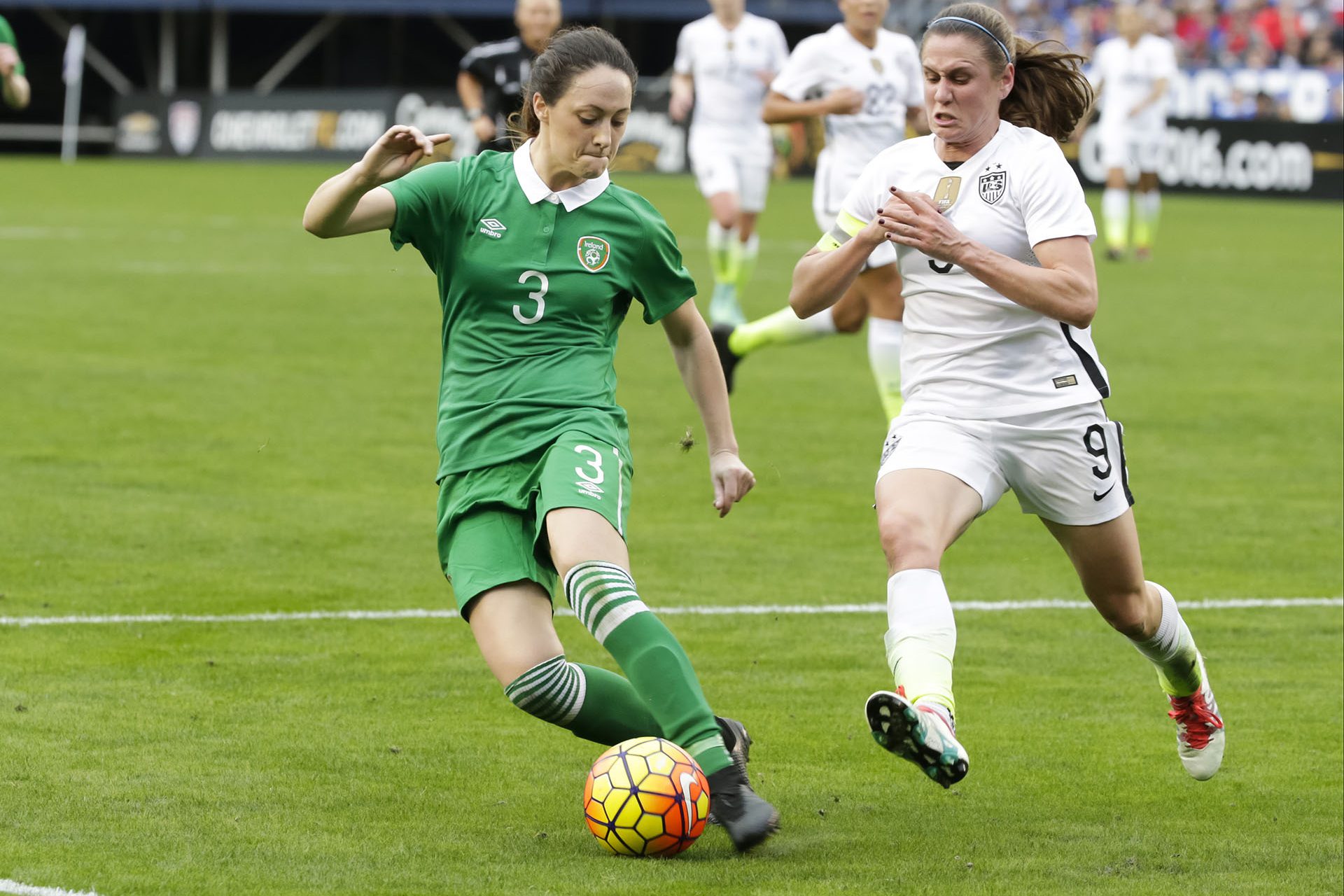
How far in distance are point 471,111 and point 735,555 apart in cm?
691

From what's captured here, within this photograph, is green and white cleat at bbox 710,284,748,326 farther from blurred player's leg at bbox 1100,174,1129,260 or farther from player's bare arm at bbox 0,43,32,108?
blurred player's leg at bbox 1100,174,1129,260

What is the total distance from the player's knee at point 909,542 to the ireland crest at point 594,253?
96 cm

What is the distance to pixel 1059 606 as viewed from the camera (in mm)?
7656

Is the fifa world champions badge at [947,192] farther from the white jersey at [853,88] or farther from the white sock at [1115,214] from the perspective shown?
the white sock at [1115,214]

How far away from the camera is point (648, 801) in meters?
4.56

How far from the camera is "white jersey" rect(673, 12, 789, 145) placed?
16.0 m

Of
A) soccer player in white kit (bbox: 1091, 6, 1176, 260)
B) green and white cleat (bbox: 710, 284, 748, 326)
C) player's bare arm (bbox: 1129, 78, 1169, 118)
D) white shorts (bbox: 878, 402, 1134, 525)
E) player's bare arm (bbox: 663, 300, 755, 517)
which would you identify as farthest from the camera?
player's bare arm (bbox: 1129, 78, 1169, 118)

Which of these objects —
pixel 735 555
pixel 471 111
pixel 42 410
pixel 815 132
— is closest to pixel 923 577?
pixel 735 555

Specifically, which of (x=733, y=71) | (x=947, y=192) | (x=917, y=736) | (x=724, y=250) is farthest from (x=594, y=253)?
(x=733, y=71)

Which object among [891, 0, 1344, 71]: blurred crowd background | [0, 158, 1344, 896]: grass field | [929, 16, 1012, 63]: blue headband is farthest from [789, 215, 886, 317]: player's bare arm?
[891, 0, 1344, 71]: blurred crowd background

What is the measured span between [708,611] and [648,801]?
2814 millimetres

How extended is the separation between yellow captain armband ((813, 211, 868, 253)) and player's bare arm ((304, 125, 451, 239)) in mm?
1003

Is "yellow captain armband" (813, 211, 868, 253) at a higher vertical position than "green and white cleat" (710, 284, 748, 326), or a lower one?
higher

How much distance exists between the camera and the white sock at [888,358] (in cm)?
998
